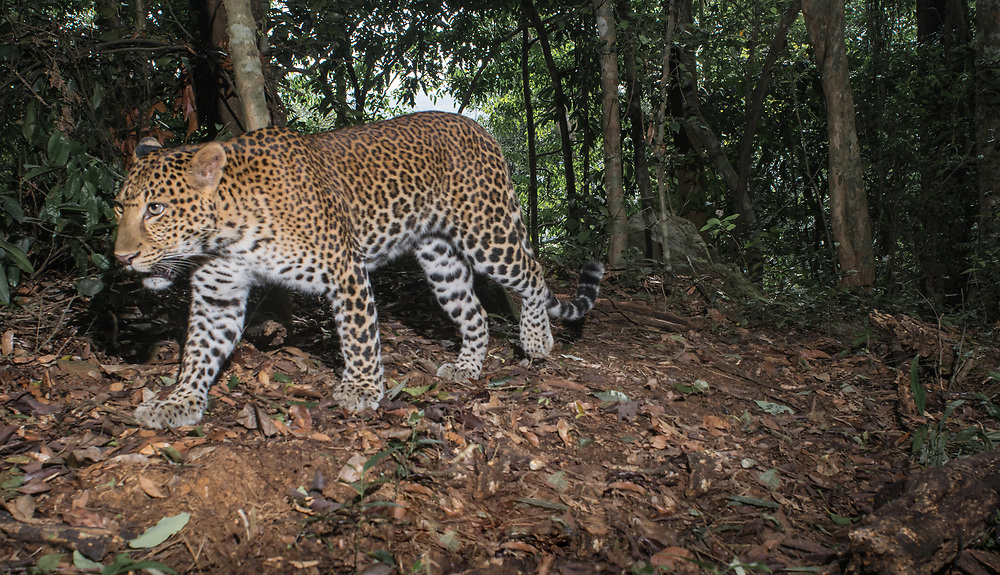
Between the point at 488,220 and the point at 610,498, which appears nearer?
the point at 610,498

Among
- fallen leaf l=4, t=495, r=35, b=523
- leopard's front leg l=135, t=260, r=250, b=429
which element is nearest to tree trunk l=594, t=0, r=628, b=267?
leopard's front leg l=135, t=260, r=250, b=429

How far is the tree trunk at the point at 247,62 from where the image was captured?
4.95 m

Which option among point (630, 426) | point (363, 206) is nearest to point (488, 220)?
point (363, 206)

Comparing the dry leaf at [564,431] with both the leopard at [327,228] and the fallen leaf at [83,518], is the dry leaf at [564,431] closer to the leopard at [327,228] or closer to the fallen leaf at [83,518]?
the leopard at [327,228]

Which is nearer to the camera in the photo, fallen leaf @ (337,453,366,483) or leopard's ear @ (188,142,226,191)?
fallen leaf @ (337,453,366,483)

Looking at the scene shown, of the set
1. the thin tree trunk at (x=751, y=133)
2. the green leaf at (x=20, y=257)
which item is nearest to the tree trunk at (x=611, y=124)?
the thin tree trunk at (x=751, y=133)

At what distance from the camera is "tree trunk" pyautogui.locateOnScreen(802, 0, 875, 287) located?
7555 millimetres

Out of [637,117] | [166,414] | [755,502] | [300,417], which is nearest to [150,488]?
[166,414]

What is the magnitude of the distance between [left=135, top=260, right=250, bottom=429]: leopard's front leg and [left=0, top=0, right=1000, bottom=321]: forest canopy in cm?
75

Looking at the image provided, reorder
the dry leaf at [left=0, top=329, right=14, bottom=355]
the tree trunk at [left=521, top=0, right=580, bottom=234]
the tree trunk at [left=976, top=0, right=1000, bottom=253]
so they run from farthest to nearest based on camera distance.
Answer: the tree trunk at [left=521, top=0, right=580, bottom=234] < the tree trunk at [left=976, top=0, right=1000, bottom=253] < the dry leaf at [left=0, top=329, right=14, bottom=355]

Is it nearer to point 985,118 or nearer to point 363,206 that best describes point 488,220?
point 363,206

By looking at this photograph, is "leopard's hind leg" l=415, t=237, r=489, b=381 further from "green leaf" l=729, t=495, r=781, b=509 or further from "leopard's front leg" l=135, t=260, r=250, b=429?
"green leaf" l=729, t=495, r=781, b=509

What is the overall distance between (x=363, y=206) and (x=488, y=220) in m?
1.08

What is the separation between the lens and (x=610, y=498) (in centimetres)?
377
